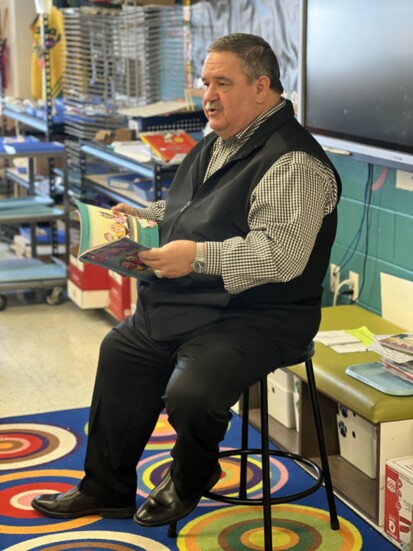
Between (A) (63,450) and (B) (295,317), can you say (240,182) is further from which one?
(A) (63,450)

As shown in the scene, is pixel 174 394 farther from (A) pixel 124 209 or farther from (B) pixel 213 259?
(A) pixel 124 209

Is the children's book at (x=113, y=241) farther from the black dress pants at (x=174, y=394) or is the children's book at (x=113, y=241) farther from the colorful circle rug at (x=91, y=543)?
the colorful circle rug at (x=91, y=543)

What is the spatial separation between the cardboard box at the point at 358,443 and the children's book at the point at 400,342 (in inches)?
11.0

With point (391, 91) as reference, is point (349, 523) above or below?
below

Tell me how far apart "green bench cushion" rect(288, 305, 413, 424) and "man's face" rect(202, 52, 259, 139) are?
33.6 inches

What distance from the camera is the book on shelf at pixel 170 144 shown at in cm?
440

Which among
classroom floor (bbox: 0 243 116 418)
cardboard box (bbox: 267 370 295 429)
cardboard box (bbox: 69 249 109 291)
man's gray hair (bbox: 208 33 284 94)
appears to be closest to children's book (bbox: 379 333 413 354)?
cardboard box (bbox: 267 370 295 429)

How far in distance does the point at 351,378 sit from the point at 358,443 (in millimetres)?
277

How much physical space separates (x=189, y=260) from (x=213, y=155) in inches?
19.1

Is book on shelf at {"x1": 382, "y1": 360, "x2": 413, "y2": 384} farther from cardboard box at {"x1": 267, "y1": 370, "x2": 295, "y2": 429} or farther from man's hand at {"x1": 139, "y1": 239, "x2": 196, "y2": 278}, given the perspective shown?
man's hand at {"x1": 139, "y1": 239, "x2": 196, "y2": 278}

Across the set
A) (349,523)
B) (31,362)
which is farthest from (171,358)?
(31,362)

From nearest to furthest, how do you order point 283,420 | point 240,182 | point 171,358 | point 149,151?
point 240,182 → point 171,358 → point 283,420 → point 149,151

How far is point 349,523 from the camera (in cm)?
282

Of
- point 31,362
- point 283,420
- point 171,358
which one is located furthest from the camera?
point 31,362
